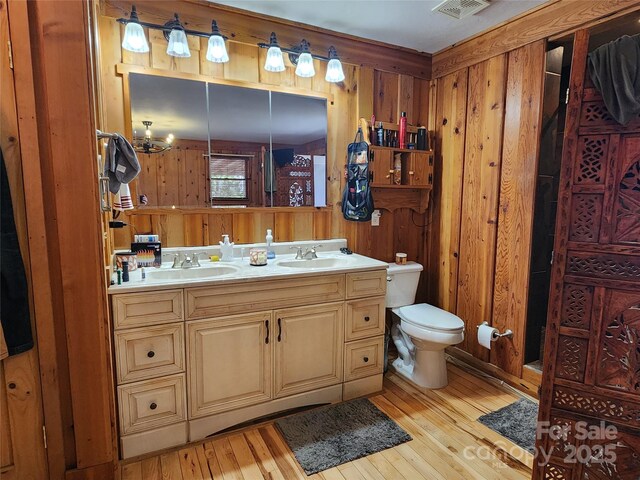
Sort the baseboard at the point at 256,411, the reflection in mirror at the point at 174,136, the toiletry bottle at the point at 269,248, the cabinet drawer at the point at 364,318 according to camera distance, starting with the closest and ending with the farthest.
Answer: the baseboard at the point at 256,411
the reflection in mirror at the point at 174,136
the cabinet drawer at the point at 364,318
the toiletry bottle at the point at 269,248

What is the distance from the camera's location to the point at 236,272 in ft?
6.99

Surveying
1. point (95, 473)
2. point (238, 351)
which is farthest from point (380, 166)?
point (95, 473)

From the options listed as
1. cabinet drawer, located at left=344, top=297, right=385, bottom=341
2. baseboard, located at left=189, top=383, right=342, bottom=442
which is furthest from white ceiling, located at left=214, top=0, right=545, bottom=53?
baseboard, located at left=189, top=383, right=342, bottom=442

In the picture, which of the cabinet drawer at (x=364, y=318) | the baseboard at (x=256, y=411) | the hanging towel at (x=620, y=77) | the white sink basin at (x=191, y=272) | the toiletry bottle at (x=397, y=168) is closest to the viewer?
the hanging towel at (x=620, y=77)

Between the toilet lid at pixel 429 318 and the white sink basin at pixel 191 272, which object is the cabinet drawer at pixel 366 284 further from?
the white sink basin at pixel 191 272

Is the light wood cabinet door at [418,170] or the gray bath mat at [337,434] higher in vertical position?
the light wood cabinet door at [418,170]

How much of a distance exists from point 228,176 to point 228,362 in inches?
45.8

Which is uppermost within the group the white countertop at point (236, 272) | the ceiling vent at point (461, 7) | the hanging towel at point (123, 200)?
the ceiling vent at point (461, 7)

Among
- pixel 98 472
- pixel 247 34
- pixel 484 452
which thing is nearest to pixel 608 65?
pixel 484 452

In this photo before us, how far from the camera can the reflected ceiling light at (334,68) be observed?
2549mm

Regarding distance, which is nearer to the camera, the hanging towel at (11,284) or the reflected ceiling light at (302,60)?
the hanging towel at (11,284)

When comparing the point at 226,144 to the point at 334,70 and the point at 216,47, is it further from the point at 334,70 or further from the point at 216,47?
the point at 334,70

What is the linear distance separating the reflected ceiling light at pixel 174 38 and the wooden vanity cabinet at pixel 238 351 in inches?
54.5

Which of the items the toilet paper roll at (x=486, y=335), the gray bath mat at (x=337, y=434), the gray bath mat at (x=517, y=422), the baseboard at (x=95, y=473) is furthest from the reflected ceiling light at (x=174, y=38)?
the gray bath mat at (x=517, y=422)
